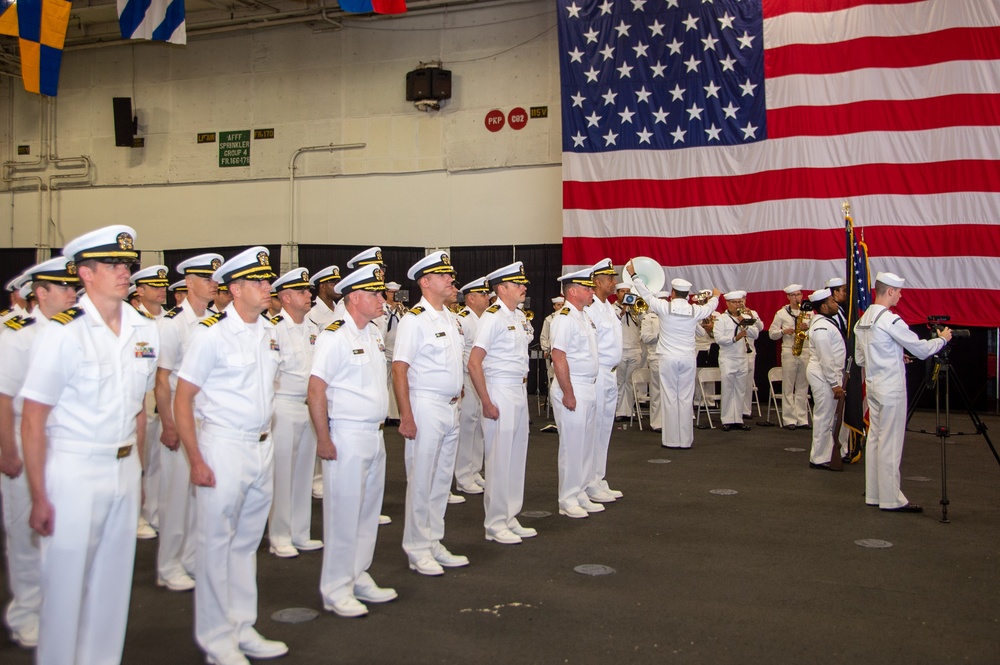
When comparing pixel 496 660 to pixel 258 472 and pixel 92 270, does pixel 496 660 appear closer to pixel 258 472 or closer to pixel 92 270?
pixel 258 472

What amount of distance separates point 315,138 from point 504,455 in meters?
12.7

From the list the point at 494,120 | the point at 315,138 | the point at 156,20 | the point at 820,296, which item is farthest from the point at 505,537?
the point at 315,138

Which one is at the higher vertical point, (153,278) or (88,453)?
(153,278)

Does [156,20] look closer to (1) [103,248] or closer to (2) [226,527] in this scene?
(1) [103,248]

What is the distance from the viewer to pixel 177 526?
5.13 m

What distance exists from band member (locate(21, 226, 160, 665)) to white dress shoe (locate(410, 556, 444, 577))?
2.08 metres

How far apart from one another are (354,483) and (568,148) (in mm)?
11027

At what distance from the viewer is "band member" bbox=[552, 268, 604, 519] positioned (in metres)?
6.85

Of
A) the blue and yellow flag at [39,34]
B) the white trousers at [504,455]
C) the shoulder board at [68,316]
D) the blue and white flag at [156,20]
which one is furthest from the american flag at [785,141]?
the shoulder board at [68,316]

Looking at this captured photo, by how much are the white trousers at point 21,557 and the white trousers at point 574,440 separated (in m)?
3.74

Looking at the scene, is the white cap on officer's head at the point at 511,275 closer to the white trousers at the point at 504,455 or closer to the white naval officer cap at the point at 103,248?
the white trousers at the point at 504,455

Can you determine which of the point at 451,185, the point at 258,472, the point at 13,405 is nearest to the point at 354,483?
the point at 258,472

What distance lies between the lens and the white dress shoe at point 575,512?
679 centimetres

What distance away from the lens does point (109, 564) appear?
339cm
